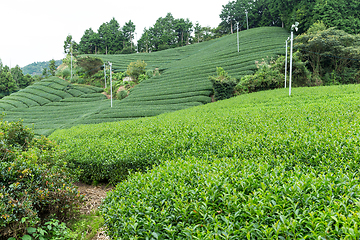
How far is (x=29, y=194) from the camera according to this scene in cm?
366

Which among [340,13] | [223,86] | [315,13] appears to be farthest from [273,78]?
[315,13]

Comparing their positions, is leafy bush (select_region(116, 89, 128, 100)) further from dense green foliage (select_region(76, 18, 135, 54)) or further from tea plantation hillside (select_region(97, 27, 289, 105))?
dense green foliage (select_region(76, 18, 135, 54))

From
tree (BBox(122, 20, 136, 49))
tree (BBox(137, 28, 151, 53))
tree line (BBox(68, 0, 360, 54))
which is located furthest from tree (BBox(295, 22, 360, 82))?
tree (BBox(122, 20, 136, 49))

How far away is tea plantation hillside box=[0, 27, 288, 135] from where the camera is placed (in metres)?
20.5

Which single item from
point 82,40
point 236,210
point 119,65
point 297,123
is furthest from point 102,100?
point 82,40

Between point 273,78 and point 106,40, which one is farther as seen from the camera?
point 106,40

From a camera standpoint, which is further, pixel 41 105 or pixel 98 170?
pixel 41 105

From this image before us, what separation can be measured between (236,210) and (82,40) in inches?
3003

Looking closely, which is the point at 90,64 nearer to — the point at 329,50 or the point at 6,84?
the point at 6,84

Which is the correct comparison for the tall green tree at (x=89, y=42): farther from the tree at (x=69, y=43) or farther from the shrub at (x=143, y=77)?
the shrub at (x=143, y=77)

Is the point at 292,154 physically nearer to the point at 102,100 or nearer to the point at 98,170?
the point at 98,170

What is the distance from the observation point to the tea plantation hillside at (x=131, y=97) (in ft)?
67.4

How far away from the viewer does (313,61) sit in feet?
77.5

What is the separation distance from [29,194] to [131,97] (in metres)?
23.0
